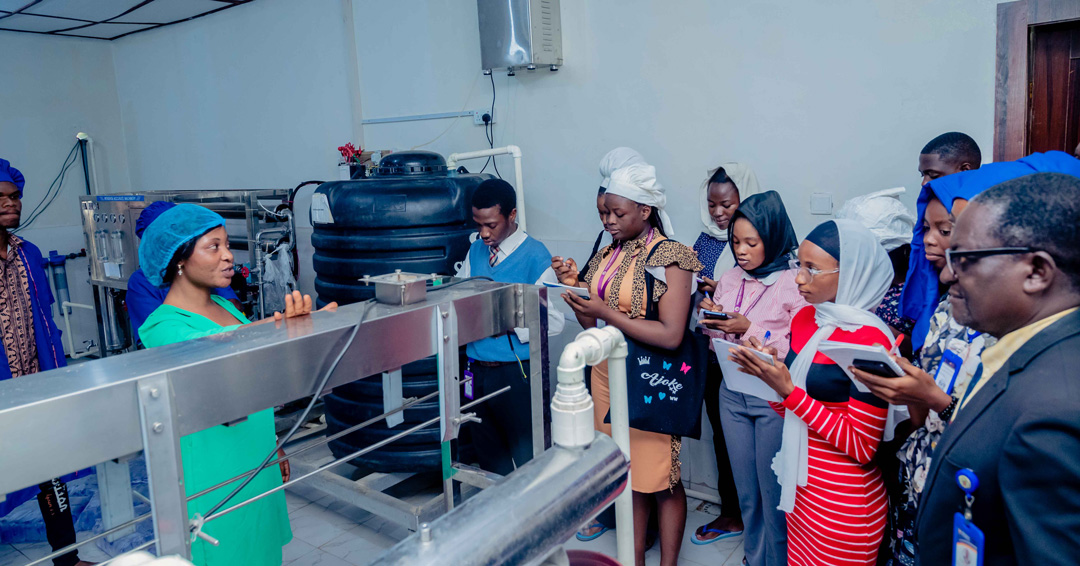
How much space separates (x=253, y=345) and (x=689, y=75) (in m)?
2.35

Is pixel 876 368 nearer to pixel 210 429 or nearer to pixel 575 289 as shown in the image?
pixel 575 289

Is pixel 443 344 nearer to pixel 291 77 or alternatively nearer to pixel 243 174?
pixel 291 77

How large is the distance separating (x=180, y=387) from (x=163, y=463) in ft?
0.27

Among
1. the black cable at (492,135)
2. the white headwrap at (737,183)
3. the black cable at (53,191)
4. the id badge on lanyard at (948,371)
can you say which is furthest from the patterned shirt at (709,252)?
the black cable at (53,191)

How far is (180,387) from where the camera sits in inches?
29.5

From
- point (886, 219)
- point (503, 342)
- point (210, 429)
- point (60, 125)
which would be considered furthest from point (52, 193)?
point (886, 219)

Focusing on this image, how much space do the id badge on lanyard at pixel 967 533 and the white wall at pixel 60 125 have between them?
6.22 meters

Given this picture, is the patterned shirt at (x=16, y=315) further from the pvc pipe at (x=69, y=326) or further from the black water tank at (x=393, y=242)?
the pvc pipe at (x=69, y=326)

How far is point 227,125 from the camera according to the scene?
4961 mm

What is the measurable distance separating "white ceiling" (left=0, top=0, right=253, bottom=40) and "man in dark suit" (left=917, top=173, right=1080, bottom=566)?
15.9 ft

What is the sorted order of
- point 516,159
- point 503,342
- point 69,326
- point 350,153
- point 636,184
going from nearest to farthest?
1. point 636,184
2. point 503,342
3. point 516,159
4. point 350,153
5. point 69,326

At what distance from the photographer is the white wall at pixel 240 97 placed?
168 inches

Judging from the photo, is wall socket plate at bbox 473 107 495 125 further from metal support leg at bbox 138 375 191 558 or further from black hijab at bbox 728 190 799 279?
metal support leg at bbox 138 375 191 558

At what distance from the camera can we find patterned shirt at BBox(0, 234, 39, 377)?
228 cm
